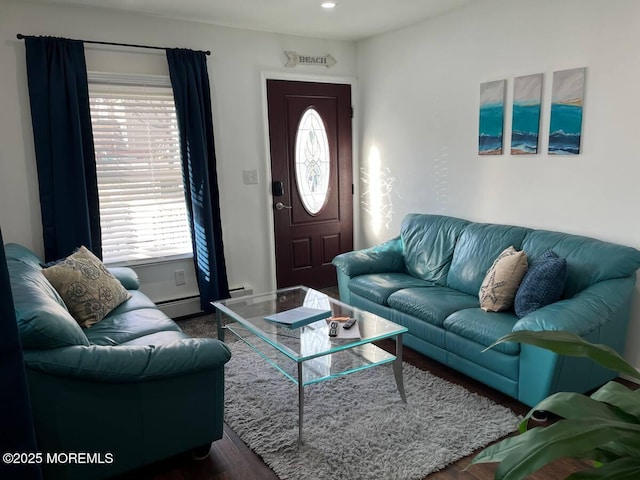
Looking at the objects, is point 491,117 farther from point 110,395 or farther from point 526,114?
point 110,395

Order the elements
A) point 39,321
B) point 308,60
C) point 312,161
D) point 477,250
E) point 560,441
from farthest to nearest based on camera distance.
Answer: point 312,161, point 308,60, point 477,250, point 39,321, point 560,441

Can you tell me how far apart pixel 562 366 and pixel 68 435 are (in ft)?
7.42

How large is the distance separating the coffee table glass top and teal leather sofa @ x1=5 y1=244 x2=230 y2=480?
1.54 feet

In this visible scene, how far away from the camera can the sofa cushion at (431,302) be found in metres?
3.04

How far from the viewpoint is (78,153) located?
351 cm

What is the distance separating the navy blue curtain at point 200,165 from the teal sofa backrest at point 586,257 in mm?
2514

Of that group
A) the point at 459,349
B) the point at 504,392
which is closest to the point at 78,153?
the point at 459,349

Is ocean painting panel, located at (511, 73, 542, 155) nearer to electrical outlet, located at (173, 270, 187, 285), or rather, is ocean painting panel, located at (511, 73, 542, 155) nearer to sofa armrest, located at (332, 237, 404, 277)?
sofa armrest, located at (332, 237, 404, 277)

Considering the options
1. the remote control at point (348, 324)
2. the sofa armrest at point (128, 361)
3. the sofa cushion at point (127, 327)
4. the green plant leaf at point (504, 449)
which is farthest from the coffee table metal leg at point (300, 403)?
the green plant leaf at point (504, 449)

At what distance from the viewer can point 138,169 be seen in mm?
3936

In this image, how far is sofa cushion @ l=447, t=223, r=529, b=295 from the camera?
3305 mm

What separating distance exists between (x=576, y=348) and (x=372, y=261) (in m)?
3.21

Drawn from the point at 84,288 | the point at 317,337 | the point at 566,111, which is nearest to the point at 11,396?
the point at 317,337

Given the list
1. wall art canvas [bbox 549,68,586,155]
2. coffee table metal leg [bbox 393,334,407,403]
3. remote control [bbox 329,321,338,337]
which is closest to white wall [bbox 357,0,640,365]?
wall art canvas [bbox 549,68,586,155]
